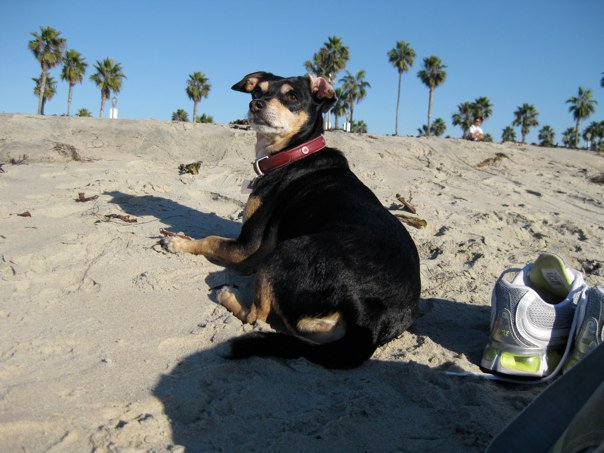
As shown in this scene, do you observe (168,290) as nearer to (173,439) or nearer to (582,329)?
(173,439)

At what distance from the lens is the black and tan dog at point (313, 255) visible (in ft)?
10.1

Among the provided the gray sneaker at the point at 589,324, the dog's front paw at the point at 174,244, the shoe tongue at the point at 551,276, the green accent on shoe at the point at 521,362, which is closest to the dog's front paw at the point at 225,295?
the dog's front paw at the point at 174,244

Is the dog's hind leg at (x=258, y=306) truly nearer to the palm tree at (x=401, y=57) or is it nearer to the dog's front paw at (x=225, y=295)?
the dog's front paw at (x=225, y=295)

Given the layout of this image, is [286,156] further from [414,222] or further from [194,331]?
[414,222]

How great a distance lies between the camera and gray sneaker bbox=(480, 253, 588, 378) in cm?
301

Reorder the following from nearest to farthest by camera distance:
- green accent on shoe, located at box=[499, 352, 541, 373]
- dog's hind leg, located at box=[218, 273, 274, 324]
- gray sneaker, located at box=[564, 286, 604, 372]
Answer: gray sneaker, located at box=[564, 286, 604, 372] < green accent on shoe, located at box=[499, 352, 541, 373] < dog's hind leg, located at box=[218, 273, 274, 324]

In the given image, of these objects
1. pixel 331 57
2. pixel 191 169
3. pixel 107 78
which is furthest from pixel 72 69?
pixel 191 169

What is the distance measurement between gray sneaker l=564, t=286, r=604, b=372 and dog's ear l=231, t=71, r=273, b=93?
3.71 m

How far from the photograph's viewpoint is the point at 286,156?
4617 millimetres

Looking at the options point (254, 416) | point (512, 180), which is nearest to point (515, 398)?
point (254, 416)

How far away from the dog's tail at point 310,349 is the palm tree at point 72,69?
50.0 meters

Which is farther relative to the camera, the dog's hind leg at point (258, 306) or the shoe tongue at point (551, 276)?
the dog's hind leg at point (258, 306)

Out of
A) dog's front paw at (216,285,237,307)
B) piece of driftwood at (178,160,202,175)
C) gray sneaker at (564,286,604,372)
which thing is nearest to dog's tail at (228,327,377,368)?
dog's front paw at (216,285,237,307)

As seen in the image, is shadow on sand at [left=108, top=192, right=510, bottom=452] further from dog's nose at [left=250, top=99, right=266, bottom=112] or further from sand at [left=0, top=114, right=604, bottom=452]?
dog's nose at [left=250, top=99, right=266, bottom=112]
